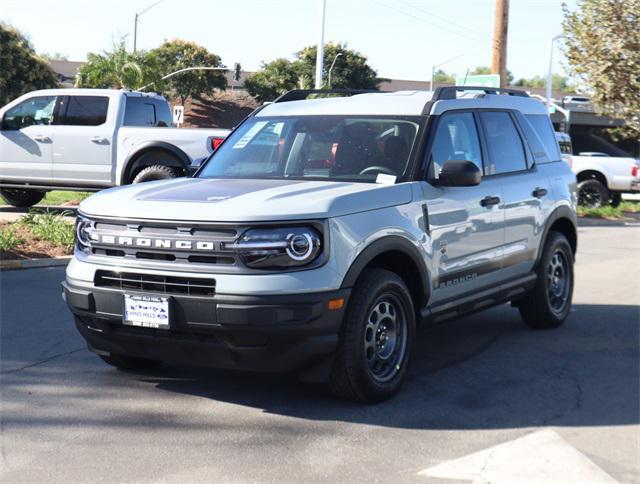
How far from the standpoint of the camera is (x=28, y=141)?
1616 centimetres

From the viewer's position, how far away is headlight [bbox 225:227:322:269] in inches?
200

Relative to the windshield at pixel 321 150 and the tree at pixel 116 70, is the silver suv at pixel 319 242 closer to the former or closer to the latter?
the windshield at pixel 321 150

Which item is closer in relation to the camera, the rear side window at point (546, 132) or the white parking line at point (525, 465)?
the white parking line at point (525, 465)

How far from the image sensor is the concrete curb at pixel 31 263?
10789 mm

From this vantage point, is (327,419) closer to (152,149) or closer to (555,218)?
(555,218)

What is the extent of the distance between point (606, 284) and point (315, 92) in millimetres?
5333

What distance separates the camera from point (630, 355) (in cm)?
713

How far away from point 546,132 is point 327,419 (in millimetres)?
4016

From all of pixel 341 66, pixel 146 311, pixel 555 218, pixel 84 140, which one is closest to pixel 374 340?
pixel 146 311

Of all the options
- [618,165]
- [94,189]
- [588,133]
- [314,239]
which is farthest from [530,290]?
[588,133]

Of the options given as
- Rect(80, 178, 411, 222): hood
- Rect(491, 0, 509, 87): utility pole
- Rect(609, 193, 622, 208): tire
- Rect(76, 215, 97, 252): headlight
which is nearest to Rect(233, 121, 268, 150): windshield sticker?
Rect(80, 178, 411, 222): hood

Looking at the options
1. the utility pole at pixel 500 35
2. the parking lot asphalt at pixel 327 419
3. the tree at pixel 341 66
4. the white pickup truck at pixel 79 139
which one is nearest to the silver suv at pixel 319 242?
the parking lot asphalt at pixel 327 419

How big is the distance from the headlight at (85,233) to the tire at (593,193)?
19.3 metres

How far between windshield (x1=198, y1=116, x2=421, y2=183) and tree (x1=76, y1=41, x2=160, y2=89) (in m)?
34.9
